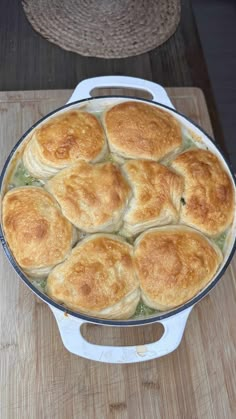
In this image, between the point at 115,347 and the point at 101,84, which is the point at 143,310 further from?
the point at 101,84

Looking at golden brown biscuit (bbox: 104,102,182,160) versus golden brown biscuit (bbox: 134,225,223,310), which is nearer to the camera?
golden brown biscuit (bbox: 134,225,223,310)

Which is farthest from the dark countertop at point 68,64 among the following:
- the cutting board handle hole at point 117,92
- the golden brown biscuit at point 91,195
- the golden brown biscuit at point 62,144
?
the golden brown biscuit at point 91,195

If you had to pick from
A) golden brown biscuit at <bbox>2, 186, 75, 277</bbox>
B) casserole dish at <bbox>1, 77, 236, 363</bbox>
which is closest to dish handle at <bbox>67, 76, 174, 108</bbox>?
casserole dish at <bbox>1, 77, 236, 363</bbox>

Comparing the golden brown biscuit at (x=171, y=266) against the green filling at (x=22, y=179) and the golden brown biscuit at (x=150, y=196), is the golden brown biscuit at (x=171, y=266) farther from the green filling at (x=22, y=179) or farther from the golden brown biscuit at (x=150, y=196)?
the green filling at (x=22, y=179)

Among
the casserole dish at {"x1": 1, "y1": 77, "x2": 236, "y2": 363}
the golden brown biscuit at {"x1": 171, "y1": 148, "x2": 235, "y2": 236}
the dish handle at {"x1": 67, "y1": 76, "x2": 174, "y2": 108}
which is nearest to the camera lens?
the casserole dish at {"x1": 1, "y1": 77, "x2": 236, "y2": 363}

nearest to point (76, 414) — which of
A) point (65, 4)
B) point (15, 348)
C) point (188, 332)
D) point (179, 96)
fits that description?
point (15, 348)

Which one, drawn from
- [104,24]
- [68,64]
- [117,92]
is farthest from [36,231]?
[104,24]

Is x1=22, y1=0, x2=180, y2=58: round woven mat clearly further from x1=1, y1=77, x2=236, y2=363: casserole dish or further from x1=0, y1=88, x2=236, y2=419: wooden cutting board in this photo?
x1=0, y1=88, x2=236, y2=419: wooden cutting board
